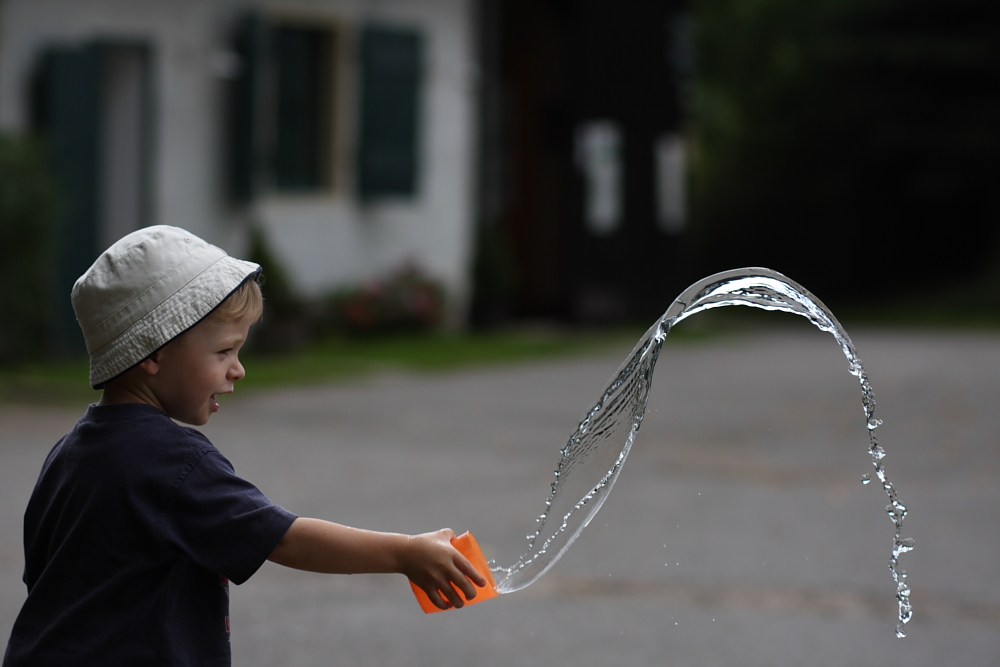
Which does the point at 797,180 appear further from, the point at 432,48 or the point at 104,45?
the point at 104,45

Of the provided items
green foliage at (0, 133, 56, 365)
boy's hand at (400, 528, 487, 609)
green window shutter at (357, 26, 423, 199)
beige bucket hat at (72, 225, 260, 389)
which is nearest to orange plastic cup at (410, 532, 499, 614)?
boy's hand at (400, 528, 487, 609)

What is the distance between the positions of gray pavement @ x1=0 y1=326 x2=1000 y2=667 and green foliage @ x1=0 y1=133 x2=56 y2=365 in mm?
1597

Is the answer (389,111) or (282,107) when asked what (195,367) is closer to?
(282,107)

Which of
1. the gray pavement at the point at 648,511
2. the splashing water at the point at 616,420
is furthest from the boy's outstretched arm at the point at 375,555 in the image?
the gray pavement at the point at 648,511

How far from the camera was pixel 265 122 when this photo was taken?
12766 mm

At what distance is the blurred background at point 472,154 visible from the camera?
432 inches

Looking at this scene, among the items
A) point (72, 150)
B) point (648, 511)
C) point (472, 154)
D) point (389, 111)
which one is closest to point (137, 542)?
point (648, 511)

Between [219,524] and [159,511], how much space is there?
91 millimetres

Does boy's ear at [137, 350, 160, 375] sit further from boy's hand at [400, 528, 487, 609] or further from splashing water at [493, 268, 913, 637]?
splashing water at [493, 268, 913, 637]

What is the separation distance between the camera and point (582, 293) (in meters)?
15.9

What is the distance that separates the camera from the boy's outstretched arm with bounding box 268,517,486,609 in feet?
6.61

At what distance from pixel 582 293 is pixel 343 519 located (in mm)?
9995

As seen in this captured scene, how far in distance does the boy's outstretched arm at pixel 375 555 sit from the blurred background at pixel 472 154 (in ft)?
27.2

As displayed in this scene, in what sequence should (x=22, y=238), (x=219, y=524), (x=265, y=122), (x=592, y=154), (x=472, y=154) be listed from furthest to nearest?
(x=592, y=154)
(x=472, y=154)
(x=265, y=122)
(x=22, y=238)
(x=219, y=524)
